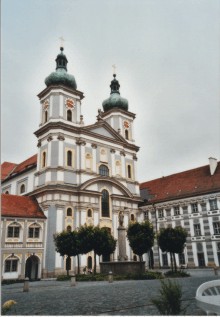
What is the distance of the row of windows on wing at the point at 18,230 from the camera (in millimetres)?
27941

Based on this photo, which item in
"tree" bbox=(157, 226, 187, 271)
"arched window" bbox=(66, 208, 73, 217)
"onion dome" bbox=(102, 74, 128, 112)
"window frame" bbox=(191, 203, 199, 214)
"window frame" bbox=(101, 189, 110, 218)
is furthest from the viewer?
"onion dome" bbox=(102, 74, 128, 112)

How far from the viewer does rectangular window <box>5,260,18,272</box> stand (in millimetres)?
26916

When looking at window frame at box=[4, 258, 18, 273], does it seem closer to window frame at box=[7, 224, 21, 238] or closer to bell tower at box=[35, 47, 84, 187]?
window frame at box=[7, 224, 21, 238]

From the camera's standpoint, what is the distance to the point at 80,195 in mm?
32656

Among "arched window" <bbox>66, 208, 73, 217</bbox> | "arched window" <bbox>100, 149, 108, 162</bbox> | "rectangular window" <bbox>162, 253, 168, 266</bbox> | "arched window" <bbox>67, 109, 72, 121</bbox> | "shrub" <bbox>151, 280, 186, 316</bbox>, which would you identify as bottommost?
"shrub" <bbox>151, 280, 186, 316</bbox>

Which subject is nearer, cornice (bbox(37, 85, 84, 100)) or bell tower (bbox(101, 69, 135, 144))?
cornice (bbox(37, 85, 84, 100))

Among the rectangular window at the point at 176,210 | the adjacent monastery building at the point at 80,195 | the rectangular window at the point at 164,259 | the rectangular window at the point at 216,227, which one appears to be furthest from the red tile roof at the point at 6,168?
the rectangular window at the point at 216,227

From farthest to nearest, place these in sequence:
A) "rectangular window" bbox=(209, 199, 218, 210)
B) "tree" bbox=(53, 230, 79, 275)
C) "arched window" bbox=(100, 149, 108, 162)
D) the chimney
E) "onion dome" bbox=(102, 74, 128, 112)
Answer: "onion dome" bbox=(102, 74, 128, 112) → the chimney → "arched window" bbox=(100, 149, 108, 162) → "rectangular window" bbox=(209, 199, 218, 210) → "tree" bbox=(53, 230, 79, 275)

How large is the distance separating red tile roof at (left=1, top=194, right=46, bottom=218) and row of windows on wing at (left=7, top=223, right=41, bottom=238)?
938 millimetres

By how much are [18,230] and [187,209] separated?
60.8 feet

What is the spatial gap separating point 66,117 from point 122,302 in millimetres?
27682

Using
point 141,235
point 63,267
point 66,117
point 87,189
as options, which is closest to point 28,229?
point 63,267

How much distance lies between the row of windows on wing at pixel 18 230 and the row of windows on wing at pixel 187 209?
51.2ft

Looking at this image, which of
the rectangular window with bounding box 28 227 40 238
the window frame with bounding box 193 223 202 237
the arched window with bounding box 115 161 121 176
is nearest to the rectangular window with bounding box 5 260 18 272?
the rectangular window with bounding box 28 227 40 238
